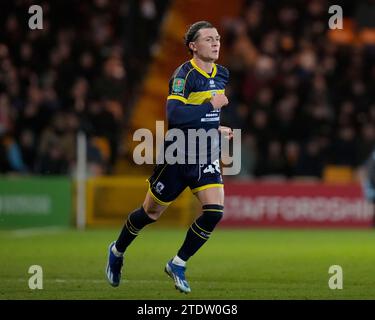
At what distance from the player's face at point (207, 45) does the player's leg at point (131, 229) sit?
1347mm

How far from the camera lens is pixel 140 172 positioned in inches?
782

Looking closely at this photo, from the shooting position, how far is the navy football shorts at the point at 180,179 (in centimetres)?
953

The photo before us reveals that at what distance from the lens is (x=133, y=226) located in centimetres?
989

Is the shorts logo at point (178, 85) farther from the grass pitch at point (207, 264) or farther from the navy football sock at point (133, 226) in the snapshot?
the grass pitch at point (207, 264)

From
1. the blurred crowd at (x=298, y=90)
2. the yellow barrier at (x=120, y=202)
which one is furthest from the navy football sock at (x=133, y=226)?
the blurred crowd at (x=298, y=90)

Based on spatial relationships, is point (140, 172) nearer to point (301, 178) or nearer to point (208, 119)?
point (301, 178)

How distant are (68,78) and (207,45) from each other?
11.3m

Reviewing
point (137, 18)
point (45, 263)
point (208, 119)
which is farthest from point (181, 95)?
point (137, 18)

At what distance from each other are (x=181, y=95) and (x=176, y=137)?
38cm

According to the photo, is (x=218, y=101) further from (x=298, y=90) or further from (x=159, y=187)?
(x=298, y=90)

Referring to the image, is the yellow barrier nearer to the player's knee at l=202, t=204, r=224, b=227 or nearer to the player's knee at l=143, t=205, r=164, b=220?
the player's knee at l=143, t=205, r=164, b=220

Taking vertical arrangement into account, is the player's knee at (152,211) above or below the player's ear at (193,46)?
below

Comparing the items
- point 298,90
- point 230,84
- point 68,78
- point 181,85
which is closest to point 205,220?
point 181,85

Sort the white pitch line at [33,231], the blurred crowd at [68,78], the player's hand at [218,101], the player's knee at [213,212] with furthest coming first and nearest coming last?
the blurred crowd at [68,78] < the white pitch line at [33,231] < the player's knee at [213,212] < the player's hand at [218,101]
